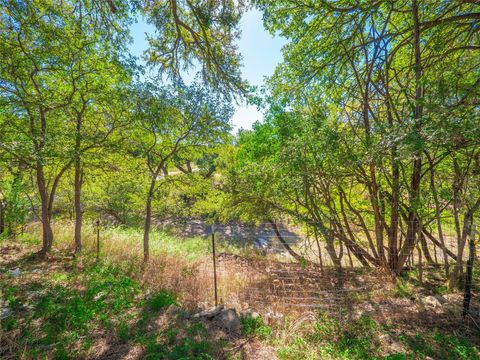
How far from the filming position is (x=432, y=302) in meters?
3.82

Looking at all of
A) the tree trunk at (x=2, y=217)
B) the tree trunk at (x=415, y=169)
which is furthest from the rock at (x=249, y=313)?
the tree trunk at (x=2, y=217)

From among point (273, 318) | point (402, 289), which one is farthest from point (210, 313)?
point (402, 289)

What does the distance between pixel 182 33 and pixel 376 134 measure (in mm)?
5058

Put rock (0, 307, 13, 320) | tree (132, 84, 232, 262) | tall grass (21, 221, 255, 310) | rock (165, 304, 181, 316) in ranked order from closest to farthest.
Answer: rock (0, 307, 13, 320), rock (165, 304, 181, 316), tall grass (21, 221, 255, 310), tree (132, 84, 232, 262)

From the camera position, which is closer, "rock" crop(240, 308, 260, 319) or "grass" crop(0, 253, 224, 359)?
"grass" crop(0, 253, 224, 359)

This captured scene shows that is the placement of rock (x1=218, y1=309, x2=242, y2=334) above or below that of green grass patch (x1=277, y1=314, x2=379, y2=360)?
above

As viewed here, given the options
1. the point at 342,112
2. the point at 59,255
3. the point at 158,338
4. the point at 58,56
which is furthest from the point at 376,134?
the point at 59,255

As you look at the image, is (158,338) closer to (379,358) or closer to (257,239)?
(379,358)

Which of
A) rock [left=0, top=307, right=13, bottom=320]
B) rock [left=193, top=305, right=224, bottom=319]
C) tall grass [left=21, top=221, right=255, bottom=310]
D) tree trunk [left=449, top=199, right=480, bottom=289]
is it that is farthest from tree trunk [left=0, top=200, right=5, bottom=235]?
tree trunk [left=449, top=199, right=480, bottom=289]

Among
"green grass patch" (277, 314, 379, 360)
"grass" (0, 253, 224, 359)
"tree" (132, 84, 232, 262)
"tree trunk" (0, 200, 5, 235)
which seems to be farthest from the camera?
"tree trunk" (0, 200, 5, 235)

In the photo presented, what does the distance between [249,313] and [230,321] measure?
39 centimetres

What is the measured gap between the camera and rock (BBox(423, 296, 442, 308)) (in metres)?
3.73

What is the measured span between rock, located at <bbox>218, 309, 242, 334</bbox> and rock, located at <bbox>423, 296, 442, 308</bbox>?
3.45 m

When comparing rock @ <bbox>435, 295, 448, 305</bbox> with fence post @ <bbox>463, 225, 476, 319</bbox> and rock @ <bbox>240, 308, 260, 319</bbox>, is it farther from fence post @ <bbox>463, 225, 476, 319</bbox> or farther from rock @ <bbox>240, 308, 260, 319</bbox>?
rock @ <bbox>240, 308, 260, 319</bbox>
